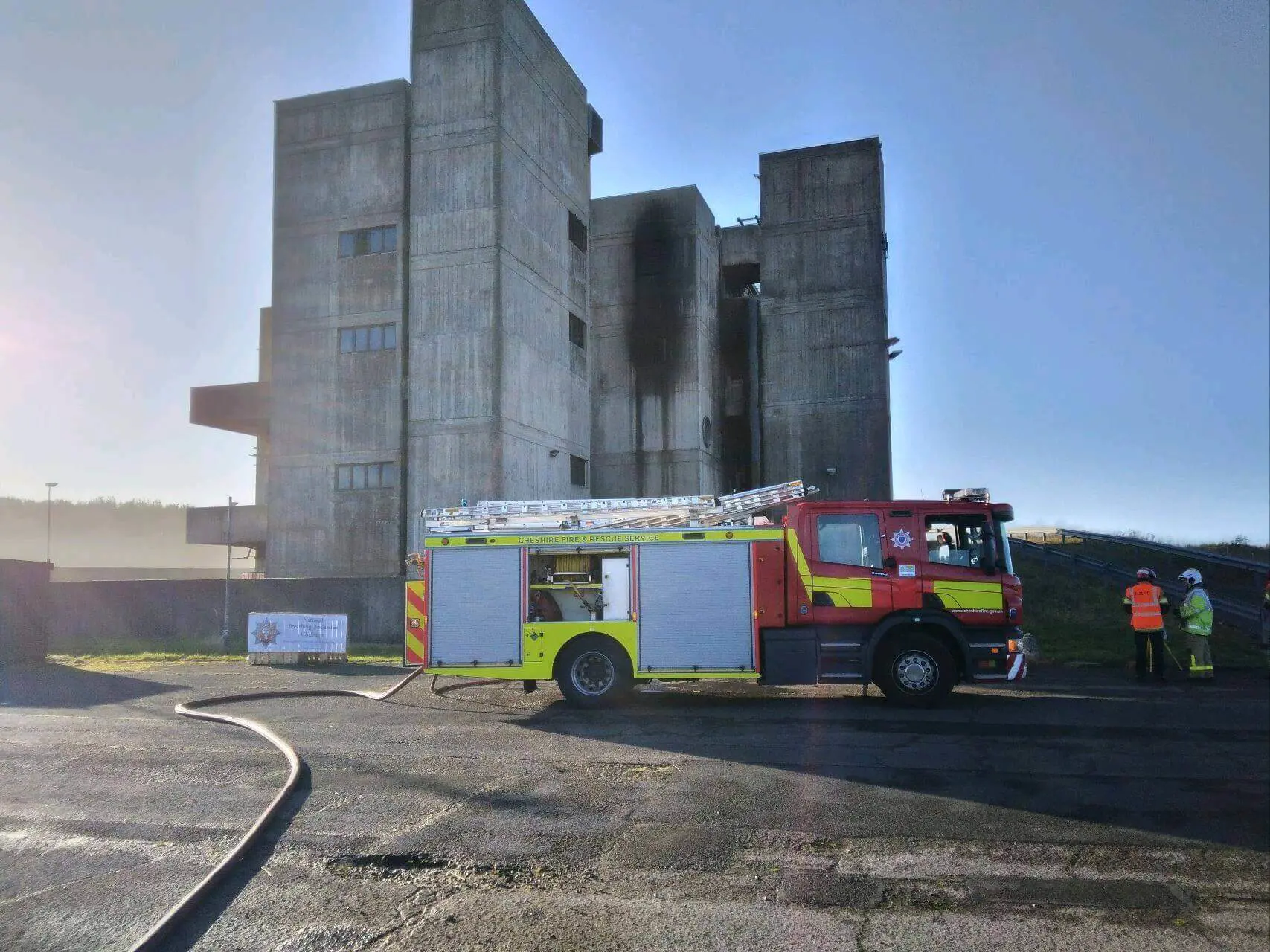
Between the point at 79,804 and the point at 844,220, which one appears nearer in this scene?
the point at 79,804

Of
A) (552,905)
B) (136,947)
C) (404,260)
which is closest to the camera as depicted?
(136,947)

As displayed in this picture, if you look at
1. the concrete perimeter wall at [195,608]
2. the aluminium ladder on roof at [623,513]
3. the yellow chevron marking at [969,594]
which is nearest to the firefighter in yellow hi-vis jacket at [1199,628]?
the yellow chevron marking at [969,594]

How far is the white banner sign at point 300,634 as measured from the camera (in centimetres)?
2069

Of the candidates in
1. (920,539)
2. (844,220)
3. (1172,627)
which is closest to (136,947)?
(920,539)

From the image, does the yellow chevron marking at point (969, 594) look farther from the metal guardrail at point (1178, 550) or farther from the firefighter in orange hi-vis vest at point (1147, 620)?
the metal guardrail at point (1178, 550)

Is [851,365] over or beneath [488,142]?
beneath

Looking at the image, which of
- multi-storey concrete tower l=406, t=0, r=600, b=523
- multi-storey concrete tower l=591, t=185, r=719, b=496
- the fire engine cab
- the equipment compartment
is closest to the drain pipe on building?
the fire engine cab

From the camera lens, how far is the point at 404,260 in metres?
30.1

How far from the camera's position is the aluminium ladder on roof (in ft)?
43.4

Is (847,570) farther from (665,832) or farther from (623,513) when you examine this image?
(665,832)

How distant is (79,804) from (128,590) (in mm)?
22317

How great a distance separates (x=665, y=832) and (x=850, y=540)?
6.75 metres

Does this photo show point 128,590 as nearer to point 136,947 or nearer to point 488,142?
point 488,142

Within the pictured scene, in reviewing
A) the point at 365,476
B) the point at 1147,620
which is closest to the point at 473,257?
the point at 365,476
